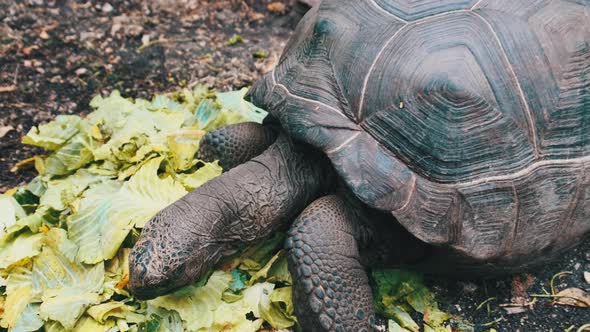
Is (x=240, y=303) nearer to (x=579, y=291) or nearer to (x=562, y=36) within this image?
(x=579, y=291)

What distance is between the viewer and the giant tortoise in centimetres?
289

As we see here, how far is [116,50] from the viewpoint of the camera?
546 centimetres

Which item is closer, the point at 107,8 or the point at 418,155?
the point at 418,155

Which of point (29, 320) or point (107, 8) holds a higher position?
point (107, 8)

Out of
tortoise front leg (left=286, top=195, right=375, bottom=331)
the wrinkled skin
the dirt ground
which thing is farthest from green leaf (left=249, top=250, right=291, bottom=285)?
the dirt ground

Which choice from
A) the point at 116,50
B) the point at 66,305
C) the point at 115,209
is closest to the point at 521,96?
the point at 115,209

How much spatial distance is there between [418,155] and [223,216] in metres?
1.03

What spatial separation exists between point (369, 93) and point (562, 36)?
101 cm

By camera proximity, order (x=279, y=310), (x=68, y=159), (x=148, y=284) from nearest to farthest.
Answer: (x=148, y=284)
(x=279, y=310)
(x=68, y=159)

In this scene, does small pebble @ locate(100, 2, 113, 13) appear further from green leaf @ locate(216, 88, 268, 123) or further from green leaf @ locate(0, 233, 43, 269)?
green leaf @ locate(0, 233, 43, 269)

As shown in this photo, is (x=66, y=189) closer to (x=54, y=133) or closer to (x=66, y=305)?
(x=54, y=133)

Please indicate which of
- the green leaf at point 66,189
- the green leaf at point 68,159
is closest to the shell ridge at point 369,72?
the green leaf at point 66,189

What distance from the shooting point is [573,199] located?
10.1 feet

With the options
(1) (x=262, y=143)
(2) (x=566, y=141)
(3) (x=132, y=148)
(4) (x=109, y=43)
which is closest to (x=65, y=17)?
(4) (x=109, y=43)
